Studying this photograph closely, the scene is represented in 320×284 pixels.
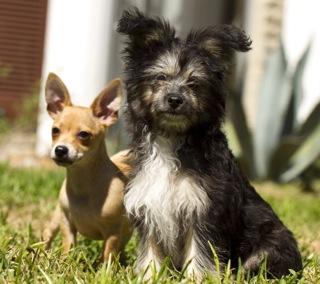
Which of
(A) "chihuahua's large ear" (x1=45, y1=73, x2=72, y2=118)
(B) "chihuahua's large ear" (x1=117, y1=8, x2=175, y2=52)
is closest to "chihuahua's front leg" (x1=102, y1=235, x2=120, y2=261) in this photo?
(A) "chihuahua's large ear" (x1=45, y1=73, x2=72, y2=118)

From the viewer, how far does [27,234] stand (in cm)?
557

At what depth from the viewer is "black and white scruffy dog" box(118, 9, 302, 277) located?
4508mm

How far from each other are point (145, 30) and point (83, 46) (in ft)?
21.3

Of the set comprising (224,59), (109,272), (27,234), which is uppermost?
(224,59)

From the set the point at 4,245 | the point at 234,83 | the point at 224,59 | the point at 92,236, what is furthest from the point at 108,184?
the point at 234,83

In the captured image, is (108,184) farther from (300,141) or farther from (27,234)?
(300,141)

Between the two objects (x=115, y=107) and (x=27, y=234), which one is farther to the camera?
(x=27, y=234)

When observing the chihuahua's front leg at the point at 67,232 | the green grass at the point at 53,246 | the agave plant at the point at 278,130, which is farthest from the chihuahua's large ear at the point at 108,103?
the agave plant at the point at 278,130

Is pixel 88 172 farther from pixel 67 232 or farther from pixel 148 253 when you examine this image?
pixel 148 253

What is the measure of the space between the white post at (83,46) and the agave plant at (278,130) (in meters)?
1.91

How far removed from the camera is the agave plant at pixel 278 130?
10586 mm

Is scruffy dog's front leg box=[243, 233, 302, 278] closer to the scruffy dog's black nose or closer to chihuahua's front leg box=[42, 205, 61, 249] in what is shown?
the scruffy dog's black nose

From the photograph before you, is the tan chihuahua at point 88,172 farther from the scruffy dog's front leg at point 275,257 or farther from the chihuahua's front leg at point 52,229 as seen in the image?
the scruffy dog's front leg at point 275,257

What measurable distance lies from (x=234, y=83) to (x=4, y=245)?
6.24 metres
